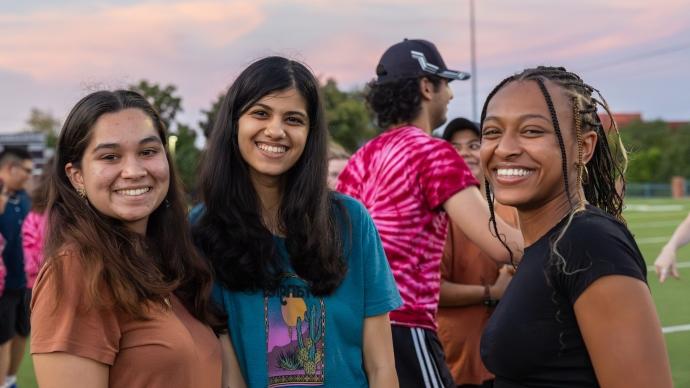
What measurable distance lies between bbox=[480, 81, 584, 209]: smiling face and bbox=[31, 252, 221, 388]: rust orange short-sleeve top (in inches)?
41.7

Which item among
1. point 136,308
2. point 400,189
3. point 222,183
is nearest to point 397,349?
point 400,189

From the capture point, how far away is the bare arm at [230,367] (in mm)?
2541

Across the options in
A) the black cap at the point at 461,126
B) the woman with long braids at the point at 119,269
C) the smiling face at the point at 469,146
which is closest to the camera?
the woman with long braids at the point at 119,269

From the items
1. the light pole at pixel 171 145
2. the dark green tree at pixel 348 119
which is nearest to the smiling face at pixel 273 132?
the light pole at pixel 171 145

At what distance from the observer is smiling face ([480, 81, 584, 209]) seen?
2035mm

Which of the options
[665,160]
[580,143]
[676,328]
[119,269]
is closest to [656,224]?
[676,328]

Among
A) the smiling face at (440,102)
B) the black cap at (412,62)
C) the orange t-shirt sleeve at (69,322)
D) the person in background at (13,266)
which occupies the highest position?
the black cap at (412,62)

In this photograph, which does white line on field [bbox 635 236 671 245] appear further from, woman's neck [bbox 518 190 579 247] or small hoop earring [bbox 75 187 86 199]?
small hoop earring [bbox 75 187 86 199]

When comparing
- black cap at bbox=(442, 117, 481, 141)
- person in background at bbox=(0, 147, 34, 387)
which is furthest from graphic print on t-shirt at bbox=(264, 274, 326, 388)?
person in background at bbox=(0, 147, 34, 387)

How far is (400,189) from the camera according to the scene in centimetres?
325

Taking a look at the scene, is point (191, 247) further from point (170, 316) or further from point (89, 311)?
point (89, 311)

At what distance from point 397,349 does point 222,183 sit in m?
1.11

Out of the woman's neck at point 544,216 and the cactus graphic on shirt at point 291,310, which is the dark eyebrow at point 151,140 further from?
the woman's neck at point 544,216

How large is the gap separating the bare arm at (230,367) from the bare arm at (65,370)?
0.51m
